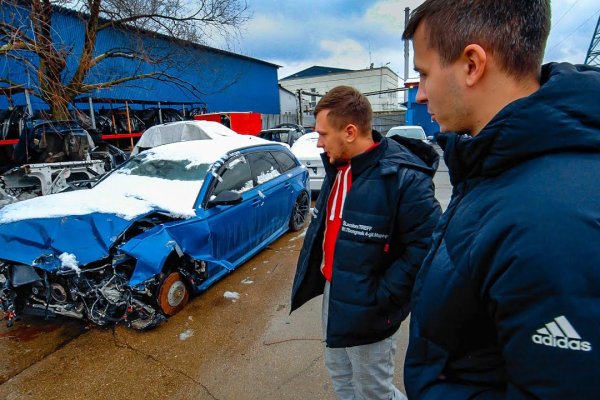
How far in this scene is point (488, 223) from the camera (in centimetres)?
64

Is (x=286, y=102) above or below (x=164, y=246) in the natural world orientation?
above

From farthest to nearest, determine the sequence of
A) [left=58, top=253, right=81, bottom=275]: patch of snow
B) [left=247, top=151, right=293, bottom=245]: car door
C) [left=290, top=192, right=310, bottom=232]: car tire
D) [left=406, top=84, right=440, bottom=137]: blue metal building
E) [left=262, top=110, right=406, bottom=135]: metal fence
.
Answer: [left=262, top=110, right=406, bottom=135]: metal fence → [left=406, top=84, right=440, bottom=137]: blue metal building → [left=290, top=192, right=310, bottom=232]: car tire → [left=247, top=151, right=293, bottom=245]: car door → [left=58, top=253, right=81, bottom=275]: patch of snow

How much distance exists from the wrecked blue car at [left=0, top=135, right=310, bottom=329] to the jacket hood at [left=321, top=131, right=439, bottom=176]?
79.3 inches

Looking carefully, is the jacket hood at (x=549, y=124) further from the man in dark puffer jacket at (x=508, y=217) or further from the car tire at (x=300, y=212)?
the car tire at (x=300, y=212)

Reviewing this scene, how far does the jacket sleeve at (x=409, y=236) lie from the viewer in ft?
5.00

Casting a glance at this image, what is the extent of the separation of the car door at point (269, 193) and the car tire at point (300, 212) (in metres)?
0.26

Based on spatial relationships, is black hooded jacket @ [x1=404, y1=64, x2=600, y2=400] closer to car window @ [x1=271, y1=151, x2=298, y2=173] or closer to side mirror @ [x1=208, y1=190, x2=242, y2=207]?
side mirror @ [x1=208, y1=190, x2=242, y2=207]

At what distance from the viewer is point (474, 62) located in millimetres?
757

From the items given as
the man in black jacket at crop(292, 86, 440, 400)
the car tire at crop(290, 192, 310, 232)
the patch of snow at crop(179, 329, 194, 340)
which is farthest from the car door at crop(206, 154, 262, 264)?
the man in black jacket at crop(292, 86, 440, 400)

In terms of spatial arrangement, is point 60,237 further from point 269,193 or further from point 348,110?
point 348,110

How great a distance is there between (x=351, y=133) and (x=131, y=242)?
84.0 inches

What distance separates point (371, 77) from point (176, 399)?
4235cm

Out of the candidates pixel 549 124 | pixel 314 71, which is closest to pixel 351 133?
pixel 549 124

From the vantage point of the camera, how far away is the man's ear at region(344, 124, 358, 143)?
5.62ft
